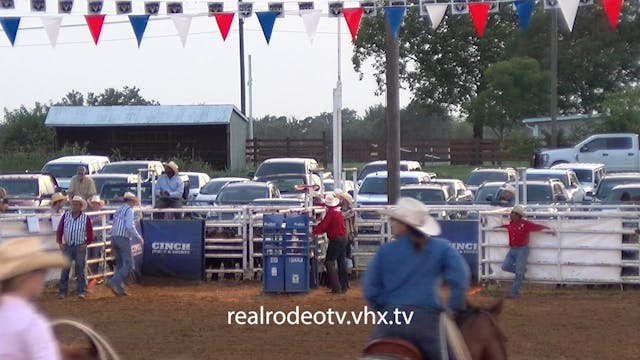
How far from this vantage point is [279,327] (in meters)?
14.6

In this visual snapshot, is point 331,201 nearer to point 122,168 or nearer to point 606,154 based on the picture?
point 122,168

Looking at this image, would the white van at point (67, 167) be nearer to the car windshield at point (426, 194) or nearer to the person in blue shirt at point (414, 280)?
the car windshield at point (426, 194)

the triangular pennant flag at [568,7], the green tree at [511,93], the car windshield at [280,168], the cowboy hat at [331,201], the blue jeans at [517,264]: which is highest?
the green tree at [511,93]

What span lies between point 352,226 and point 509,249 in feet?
8.70

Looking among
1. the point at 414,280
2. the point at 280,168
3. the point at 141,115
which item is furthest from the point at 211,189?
the point at 414,280

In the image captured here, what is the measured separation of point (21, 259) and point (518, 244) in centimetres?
1379

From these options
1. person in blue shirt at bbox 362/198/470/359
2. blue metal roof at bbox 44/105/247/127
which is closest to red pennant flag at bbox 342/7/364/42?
person in blue shirt at bbox 362/198/470/359

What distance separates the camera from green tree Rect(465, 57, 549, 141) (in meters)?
49.8

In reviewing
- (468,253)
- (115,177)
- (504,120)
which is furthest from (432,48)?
(468,253)

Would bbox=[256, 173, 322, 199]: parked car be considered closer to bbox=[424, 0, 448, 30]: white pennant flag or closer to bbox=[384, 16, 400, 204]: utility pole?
bbox=[384, 16, 400, 204]: utility pole

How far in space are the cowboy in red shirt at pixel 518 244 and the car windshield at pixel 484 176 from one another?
1329cm

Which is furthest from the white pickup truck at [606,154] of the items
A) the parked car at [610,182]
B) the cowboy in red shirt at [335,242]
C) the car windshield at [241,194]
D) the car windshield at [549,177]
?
the cowboy in red shirt at [335,242]

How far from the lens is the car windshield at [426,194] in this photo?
24.1 metres

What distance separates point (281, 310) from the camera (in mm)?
16156
